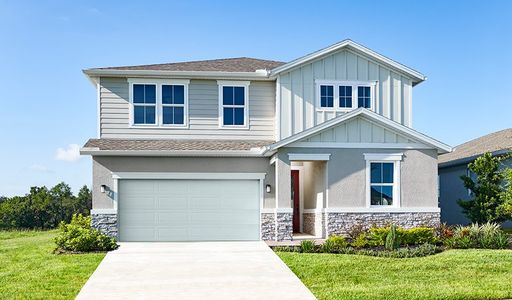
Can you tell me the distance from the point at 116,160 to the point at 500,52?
1455 cm

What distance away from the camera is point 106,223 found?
18.1 m

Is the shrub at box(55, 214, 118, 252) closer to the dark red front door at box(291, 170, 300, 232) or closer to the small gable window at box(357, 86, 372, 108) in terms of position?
the dark red front door at box(291, 170, 300, 232)

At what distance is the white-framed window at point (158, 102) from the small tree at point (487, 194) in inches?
427

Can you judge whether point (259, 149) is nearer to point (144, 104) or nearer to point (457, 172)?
point (144, 104)

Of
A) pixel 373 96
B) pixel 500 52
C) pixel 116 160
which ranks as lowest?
pixel 116 160

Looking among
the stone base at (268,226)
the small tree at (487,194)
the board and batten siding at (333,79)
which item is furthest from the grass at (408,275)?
the board and batten siding at (333,79)

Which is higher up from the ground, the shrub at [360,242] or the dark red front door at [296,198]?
the dark red front door at [296,198]

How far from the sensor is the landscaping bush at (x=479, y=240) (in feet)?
51.2

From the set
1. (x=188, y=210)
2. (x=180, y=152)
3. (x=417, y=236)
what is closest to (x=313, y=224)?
(x=417, y=236)

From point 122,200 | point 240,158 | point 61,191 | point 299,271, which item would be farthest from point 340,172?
point 61,191

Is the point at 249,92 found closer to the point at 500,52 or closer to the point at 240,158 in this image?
the point at 240,158

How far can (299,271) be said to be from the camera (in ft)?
39.1

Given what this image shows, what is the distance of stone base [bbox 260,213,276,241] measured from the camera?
18.4 metres

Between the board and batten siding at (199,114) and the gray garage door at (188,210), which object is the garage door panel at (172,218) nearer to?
the gray garage door at (188,210)
